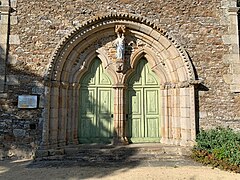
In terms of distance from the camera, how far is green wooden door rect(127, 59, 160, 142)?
6.42m

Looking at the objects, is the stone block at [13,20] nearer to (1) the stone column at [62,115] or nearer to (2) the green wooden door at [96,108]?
(1) the stone column at [62,115]

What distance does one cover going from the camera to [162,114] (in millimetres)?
6387

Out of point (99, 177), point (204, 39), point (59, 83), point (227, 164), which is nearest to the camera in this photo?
point (99, 177)

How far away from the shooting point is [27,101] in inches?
225

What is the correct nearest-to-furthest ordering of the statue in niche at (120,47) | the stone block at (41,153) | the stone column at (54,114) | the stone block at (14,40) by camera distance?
the stone block at (41,153) → the stone column at (54,114) → the stone block at (14,40) → the statue in niche at (120,47)

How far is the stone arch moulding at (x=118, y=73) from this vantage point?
19.2 feet

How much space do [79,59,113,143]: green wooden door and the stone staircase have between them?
0.45 meters

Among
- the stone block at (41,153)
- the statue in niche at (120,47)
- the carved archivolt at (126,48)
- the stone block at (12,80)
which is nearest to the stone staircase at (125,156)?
the stone block at (41,153)

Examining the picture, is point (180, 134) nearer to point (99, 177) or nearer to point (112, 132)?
point (112, 132)

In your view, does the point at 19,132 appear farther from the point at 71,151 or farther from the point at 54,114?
the point at 71,151

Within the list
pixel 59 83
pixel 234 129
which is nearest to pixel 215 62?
pixel 234 129

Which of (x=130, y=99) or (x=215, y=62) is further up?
(x=215, y=62)

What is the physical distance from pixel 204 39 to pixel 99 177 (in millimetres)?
4633

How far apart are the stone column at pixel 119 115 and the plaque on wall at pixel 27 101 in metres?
2.13
